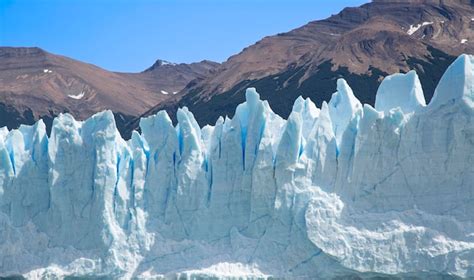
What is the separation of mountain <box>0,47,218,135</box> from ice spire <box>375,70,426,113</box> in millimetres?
62636

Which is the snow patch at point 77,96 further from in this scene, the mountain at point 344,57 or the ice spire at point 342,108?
the ice spire at point 342,108

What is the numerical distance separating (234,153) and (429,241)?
7168 millimetres

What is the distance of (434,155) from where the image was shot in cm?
2831

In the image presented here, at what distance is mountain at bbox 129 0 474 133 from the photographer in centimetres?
7725

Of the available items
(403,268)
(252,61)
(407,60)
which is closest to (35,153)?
(403,268)

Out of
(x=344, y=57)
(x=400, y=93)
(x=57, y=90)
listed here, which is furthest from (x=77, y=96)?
(x=400, y=93)

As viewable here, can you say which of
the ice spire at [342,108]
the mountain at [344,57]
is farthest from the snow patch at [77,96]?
the ice spire at [342,108]

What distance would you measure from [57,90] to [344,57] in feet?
128

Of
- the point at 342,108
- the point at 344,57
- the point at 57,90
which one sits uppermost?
the point at 57,90

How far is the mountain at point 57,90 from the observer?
96.9 metres

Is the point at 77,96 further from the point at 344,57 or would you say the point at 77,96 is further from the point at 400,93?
the point at 400,93

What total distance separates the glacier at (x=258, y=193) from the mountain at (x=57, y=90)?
2284 inches

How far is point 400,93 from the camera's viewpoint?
30.9 metres

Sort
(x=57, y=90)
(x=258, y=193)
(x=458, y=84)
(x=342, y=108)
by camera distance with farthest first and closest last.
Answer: (x=57, y=90)
(x=342, y=108)
(x=258, y=193)
(x=458, y=84)
